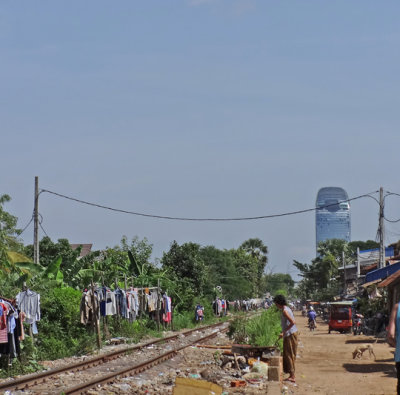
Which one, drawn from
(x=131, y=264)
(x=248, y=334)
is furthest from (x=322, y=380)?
(x=131, y=264)

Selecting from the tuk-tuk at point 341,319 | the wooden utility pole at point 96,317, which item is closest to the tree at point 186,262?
the tuk-tuk at point 341,319

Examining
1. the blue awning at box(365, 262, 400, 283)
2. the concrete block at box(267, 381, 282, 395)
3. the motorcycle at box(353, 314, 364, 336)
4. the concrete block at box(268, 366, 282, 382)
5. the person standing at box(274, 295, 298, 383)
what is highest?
the blue awning at box(365, 262, 400, 283)

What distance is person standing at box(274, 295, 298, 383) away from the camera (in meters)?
15.7

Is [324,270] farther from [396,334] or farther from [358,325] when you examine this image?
[396,334]

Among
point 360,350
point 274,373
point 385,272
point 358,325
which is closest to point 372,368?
point 360,350

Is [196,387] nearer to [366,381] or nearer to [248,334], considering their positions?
[366,381]

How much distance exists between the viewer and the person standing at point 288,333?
1566 centimetres

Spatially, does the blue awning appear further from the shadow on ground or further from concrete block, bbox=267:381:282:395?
concrete block, bbox=267:381:282:395

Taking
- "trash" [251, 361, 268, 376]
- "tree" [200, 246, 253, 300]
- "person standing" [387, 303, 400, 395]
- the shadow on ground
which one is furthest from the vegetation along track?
"tree" [200, 246, 253, 300]

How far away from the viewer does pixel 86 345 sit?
84.3 ft

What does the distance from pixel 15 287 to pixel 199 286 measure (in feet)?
120

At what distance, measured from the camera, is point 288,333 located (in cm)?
1591

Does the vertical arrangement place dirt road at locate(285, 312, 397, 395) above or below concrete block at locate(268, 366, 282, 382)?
below

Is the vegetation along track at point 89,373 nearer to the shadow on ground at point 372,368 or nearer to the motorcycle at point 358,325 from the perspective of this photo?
the shadow on ground at point 372,368
